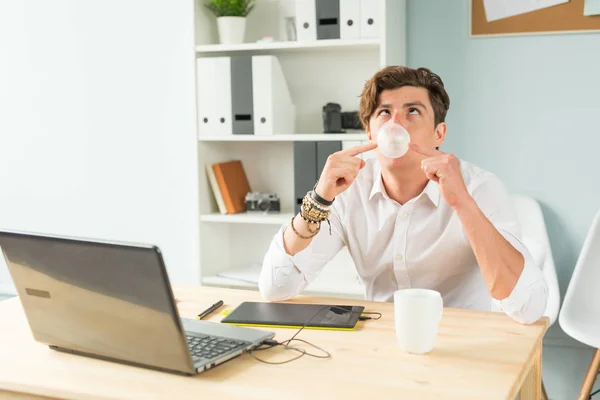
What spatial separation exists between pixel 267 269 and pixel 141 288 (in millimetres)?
635

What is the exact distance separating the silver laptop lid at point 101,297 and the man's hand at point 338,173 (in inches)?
26.1

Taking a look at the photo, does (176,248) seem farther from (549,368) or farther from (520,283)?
(520,283)

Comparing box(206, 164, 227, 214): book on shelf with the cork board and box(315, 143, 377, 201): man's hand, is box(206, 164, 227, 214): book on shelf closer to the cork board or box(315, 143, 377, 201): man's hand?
the cork board

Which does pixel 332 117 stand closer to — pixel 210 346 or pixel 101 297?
pixel 210 346

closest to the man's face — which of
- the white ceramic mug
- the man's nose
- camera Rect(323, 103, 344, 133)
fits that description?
the man's nose

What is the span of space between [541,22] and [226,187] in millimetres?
1478

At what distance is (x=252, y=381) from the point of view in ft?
4.17

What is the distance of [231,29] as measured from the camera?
10.1ft

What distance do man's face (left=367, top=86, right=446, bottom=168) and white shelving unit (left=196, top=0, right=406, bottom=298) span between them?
0.87 meters

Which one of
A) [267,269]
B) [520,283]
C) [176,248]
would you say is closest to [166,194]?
[176,248]

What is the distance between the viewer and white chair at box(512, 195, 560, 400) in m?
2.69

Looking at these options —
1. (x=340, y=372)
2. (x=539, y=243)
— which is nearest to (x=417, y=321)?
(x=340, y=372)

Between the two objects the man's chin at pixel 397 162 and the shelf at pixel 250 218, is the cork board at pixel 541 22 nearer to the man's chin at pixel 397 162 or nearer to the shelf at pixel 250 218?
the shelf at pixel 250 218

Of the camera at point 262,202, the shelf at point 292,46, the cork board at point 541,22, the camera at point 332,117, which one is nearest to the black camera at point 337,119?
the camera at point 332,117
